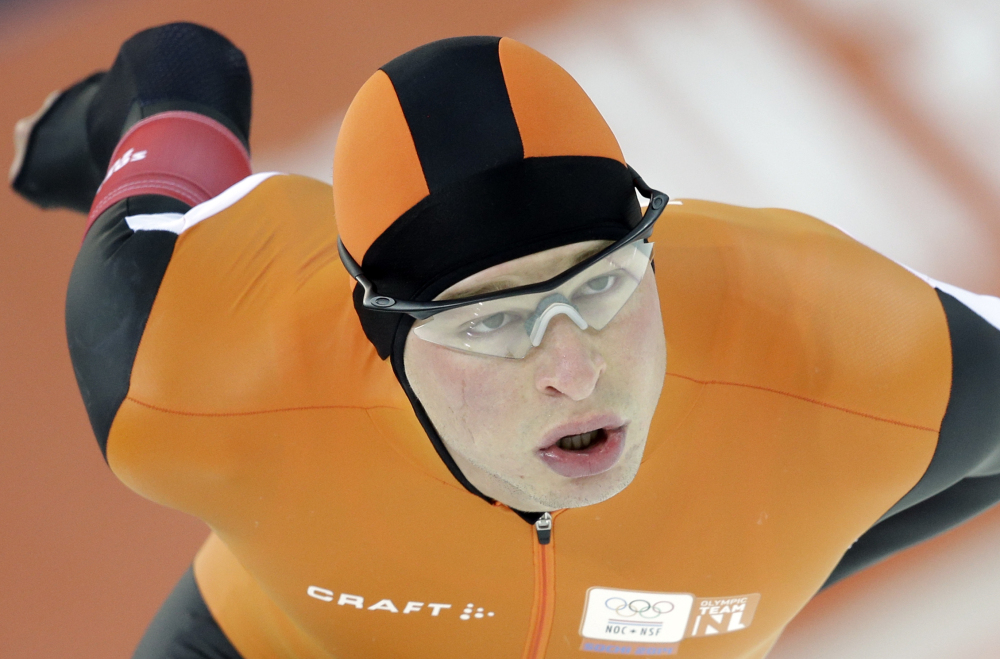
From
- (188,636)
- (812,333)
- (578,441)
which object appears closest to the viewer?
(578,441)

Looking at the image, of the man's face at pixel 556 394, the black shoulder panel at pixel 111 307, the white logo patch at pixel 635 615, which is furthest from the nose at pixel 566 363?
the black shoulder panel at pixel 111 307

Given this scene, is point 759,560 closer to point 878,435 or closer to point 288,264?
point 878,435

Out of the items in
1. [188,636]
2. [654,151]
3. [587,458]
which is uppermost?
[654,151]

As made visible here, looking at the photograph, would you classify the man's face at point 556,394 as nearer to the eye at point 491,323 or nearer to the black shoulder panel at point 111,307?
the eye at point 491,323

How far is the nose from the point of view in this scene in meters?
1.03

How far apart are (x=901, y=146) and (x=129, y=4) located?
2.27 meters

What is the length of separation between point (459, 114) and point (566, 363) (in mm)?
256

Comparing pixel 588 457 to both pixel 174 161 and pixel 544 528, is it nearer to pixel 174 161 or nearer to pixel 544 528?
pixel 544 528

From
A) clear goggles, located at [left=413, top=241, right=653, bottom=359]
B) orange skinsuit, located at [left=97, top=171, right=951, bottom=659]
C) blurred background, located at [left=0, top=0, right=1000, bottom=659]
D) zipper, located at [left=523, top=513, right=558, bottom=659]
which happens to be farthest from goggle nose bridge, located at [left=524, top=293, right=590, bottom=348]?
blurred background, located at [left=0, top=0, right=1000, bottom=659]

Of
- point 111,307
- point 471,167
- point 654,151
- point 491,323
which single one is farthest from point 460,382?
point 654,151

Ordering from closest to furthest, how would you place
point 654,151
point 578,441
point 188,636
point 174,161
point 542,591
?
1. point 578,441
2. point 542,591
3. point 174,161
4. point 188,636
5. point 654,151

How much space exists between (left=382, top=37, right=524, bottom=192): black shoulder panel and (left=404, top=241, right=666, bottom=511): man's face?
4.1 inches

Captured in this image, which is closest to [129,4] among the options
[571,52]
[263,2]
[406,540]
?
[263,2]

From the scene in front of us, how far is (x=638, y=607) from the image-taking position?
4.57ft
